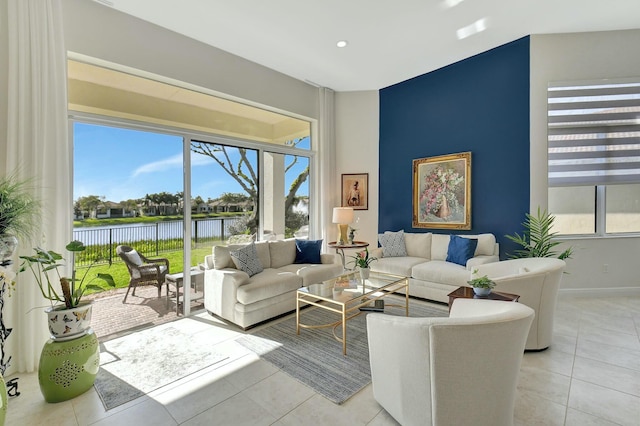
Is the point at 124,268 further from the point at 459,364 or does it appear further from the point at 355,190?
the point at 355,190

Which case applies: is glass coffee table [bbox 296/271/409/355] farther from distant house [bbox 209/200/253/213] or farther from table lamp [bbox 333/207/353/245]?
distant house [bbox 209/200/253/213]

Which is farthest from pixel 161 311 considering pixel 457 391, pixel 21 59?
pixel 457 391

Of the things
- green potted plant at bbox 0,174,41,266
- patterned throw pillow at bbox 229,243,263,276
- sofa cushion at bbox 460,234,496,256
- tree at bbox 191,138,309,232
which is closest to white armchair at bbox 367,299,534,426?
patterned throw pillow at bbox 229,243,263,276

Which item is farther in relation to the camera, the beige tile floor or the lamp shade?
the lamp shade

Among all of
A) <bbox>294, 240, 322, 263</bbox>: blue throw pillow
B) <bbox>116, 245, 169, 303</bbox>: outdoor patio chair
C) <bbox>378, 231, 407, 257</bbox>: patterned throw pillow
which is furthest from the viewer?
<bbox>378, 231, 407, 257</bbox>: patterned throw pillow

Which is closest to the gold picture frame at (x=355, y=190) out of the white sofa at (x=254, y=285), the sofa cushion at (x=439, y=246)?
the sofa cushion at (x=439, y=246)

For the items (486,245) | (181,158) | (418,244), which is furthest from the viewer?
(418,244)

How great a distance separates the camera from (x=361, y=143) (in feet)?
19.2

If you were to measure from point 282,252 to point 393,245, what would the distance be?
1869 mm

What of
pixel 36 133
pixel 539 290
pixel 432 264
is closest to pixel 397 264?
pixel 432 264

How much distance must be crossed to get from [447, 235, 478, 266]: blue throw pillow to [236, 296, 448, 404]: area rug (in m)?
0.90

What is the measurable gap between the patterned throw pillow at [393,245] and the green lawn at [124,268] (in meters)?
2.78

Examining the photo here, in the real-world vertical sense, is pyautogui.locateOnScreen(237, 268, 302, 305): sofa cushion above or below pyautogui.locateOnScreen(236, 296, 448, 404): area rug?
above

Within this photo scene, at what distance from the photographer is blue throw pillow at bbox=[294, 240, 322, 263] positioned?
180 inches
